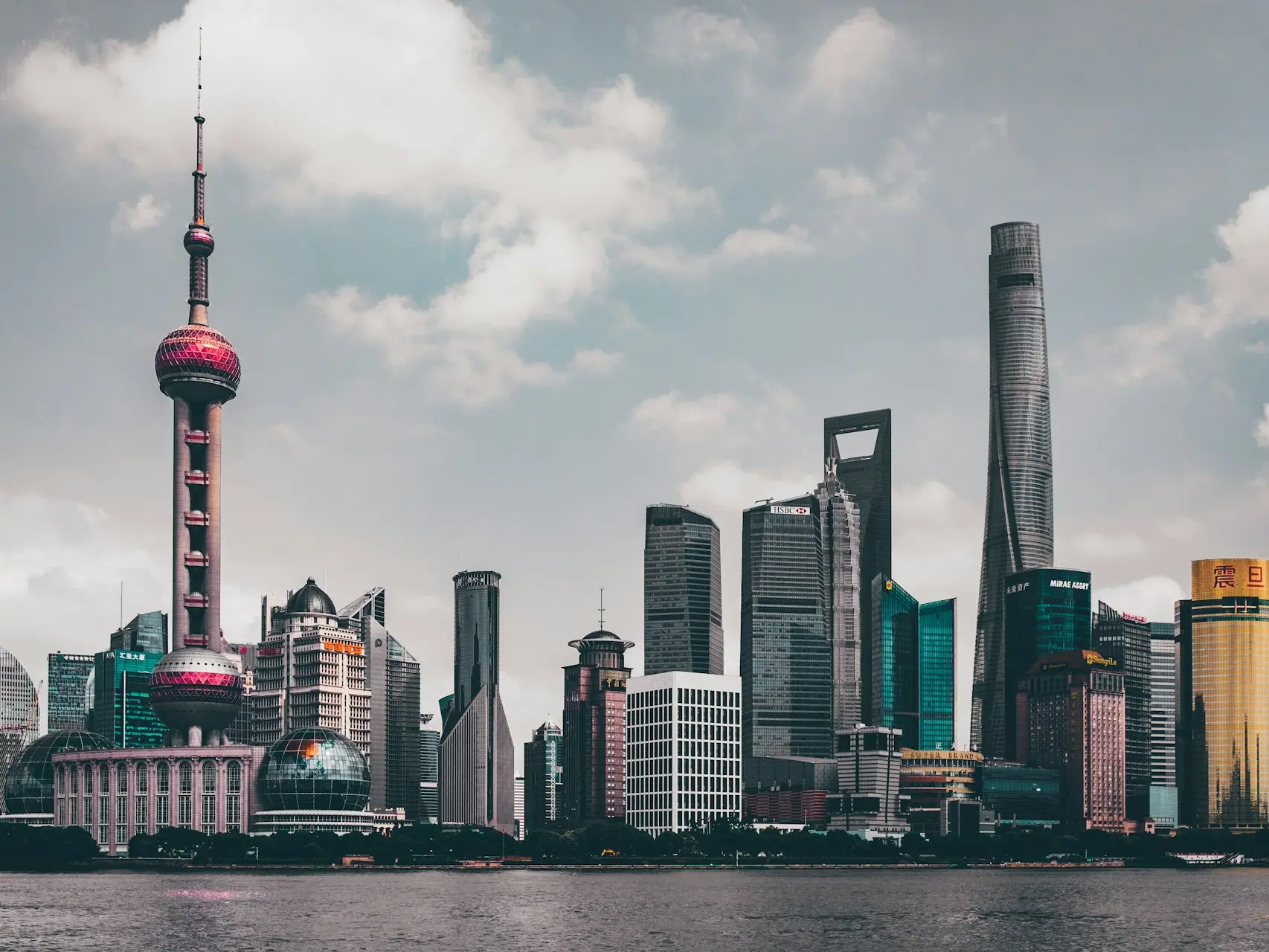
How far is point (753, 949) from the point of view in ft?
615

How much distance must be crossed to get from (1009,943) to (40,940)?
316 feet

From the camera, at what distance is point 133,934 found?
653 feet

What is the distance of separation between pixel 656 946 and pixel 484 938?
19.9m

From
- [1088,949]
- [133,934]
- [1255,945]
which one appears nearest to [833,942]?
[1088,949]

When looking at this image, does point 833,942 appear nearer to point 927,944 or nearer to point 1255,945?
point 927,944

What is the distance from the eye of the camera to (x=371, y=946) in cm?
18475

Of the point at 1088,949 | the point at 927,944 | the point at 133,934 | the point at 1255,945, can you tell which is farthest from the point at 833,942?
the point at 133,934

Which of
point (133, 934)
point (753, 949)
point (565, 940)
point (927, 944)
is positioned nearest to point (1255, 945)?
point (927, 944)

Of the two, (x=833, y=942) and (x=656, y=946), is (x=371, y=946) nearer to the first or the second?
(x=656, y=946)

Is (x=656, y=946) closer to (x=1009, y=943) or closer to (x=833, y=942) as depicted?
(x=833, y=942)

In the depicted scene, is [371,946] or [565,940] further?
[565,940]

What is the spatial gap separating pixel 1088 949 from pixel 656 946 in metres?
43.0

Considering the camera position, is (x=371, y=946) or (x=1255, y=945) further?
(x=1255, y=945)

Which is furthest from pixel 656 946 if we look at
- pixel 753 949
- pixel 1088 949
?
pixel 1088 949
